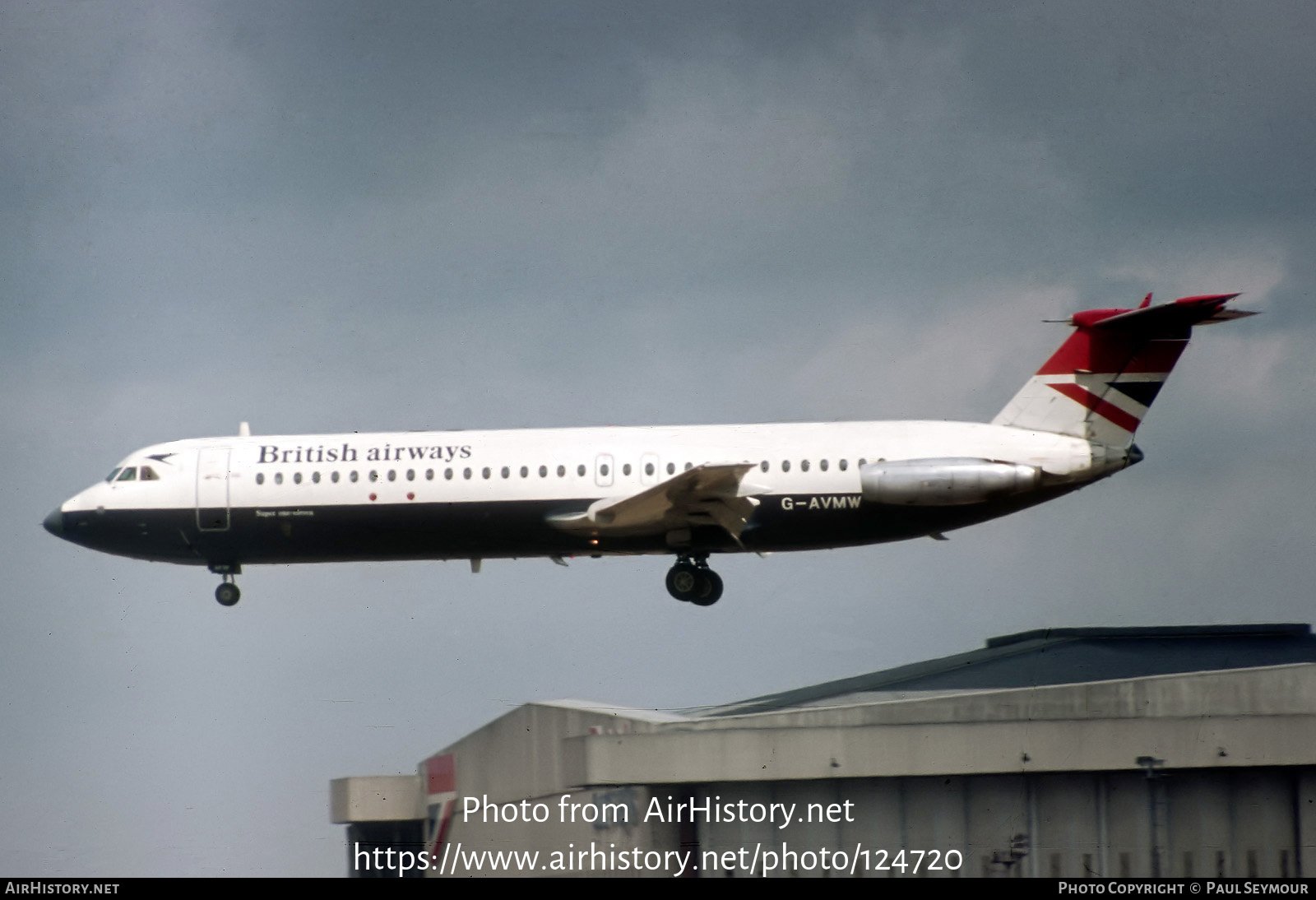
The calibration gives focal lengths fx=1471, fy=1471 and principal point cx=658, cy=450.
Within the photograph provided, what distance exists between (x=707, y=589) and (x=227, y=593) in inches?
440

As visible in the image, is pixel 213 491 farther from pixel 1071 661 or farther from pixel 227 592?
pixel 1071 661

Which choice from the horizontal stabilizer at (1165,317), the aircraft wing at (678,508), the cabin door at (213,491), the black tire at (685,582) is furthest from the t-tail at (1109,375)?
the cabin door at (213,491)

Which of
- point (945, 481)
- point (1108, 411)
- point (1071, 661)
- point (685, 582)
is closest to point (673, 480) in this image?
point (685, 582)

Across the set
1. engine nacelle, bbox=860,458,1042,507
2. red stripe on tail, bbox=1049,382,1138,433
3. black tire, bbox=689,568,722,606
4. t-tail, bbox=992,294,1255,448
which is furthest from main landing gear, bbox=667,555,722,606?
red stripe on tail, bbox=1049,382,1138,433

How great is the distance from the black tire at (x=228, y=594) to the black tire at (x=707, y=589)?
10606 mm

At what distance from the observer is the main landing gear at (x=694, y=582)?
3250cm

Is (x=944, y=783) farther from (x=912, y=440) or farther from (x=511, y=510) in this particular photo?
(x=511, y=510)

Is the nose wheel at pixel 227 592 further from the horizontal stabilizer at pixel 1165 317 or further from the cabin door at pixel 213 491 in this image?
the horizontal stabilizer at pixel 1165 317

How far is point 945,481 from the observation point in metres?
29.9

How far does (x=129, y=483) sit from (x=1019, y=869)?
2185cm

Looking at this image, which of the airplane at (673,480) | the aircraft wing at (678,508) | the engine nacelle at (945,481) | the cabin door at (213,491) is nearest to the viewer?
the engine nacelle at (945,481)

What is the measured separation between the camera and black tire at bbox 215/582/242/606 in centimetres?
3406

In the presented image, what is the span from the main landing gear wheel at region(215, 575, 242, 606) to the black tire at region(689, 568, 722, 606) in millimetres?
10606
